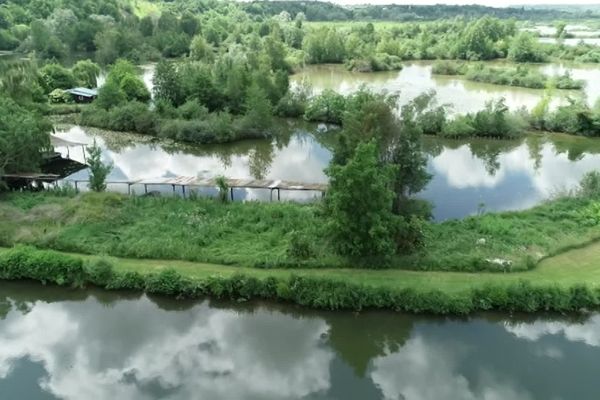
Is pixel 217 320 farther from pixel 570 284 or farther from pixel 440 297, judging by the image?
pixel 570 284

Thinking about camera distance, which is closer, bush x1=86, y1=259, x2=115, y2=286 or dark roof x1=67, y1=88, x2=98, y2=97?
bush x1=86, y1=259, x2=115, y2=286

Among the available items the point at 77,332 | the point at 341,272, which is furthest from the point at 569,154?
the point at 77,332

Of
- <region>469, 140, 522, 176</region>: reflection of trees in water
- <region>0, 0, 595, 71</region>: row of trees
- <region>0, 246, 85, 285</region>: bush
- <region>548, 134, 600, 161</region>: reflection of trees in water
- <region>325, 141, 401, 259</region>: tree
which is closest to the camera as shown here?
<region>325, 141, 401, 259</region>: tree

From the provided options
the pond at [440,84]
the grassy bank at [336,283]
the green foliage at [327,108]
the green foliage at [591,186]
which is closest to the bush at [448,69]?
the pond at [440,84]

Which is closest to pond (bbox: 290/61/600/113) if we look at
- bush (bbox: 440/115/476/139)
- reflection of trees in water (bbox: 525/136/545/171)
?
reflection of trees in water (bbox: 525/136/545/171)

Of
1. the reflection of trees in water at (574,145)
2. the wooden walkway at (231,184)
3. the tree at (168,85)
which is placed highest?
the tree at (168,85)

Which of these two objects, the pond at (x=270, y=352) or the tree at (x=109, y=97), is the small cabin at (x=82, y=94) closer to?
the tree at (x=109, y=97)

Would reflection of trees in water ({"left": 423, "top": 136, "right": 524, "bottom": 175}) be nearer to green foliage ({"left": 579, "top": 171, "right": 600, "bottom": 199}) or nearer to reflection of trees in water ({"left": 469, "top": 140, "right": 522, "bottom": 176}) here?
reflection of trees in water ({"left": 469, "top": 140, "right": 522, "bottom": 176})
